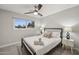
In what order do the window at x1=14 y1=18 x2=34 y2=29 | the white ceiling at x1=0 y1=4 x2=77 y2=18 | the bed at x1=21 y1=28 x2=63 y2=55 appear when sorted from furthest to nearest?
the bed at x1=21 y1=28 x2=63 y2=55, the window at x1=14 y1=18 x2=34 y2=29, the white ceiling at x1=0 y1=4 x2=77 y2=18

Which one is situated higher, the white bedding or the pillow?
the pillow

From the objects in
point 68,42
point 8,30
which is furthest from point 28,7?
point 68,42

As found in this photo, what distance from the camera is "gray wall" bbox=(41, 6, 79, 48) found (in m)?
1.17

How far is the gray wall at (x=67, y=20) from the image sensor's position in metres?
1.17

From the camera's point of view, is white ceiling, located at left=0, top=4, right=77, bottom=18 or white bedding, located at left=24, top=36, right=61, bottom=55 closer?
white ceiling, located at left=0, top=4, right=77, bottom=18

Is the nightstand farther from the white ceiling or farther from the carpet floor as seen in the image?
the white ceiling

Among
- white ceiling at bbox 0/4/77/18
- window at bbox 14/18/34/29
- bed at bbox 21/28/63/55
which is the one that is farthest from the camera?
bed at bbox 21/28/63/55

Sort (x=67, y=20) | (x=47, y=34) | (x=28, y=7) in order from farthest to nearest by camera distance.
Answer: (x=47, y=34), (x=67, y=20), (x=28, y=7)

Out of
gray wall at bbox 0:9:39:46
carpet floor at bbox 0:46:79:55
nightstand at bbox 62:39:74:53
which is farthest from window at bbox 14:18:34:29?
nightstand at bbox 62:39:74:53

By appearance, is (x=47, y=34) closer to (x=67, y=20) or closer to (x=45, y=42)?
(x=45, y=42)

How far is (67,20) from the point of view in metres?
1.25
